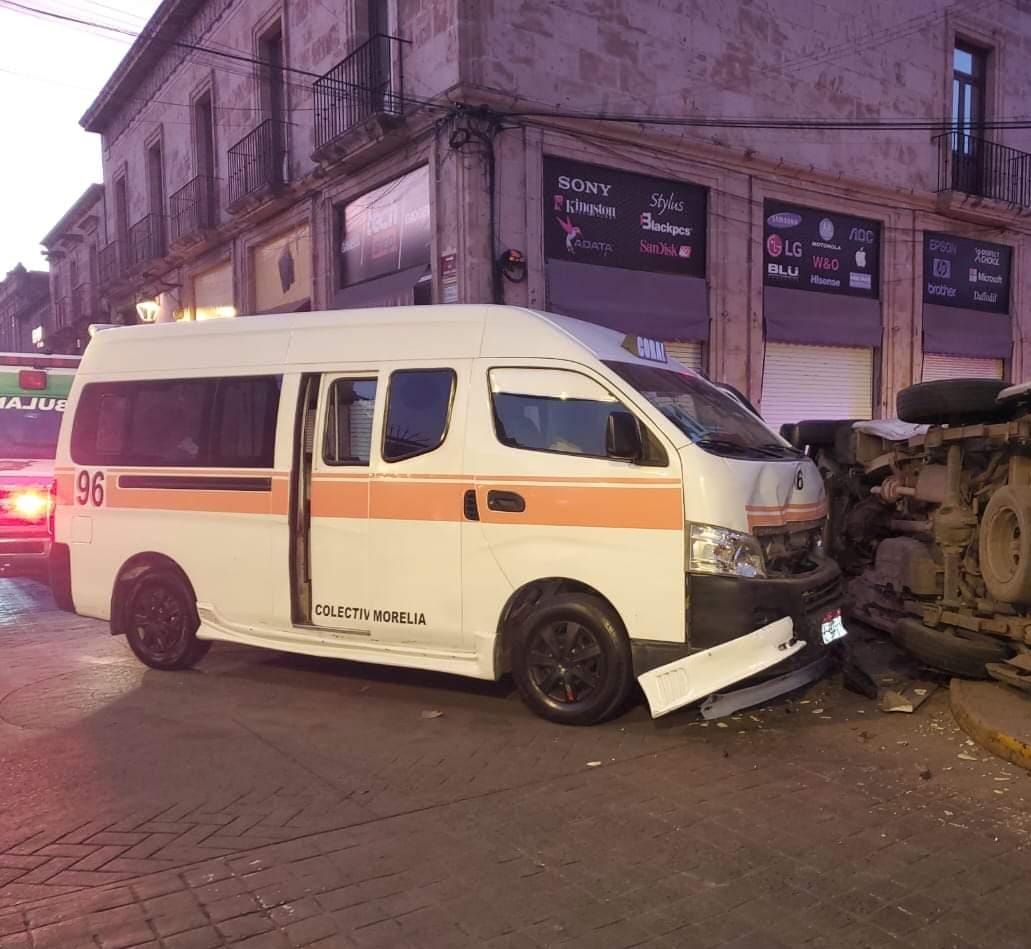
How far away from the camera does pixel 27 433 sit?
456 inches

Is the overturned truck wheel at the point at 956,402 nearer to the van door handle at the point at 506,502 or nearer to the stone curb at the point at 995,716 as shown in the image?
the stone curb at the point at 995,716

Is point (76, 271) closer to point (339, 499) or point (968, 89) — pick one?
point (968, 89)

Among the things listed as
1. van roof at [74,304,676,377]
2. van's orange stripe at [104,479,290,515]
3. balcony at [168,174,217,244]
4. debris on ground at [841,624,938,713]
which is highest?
balcony at [168,174,217,244]

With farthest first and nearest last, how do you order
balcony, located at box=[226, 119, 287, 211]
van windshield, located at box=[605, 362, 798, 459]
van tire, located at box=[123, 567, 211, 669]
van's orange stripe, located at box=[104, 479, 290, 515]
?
balcony, located at box=[226, 119, 287, 211]
van tire, located at box=[123, 567, 211, 669]
van's orange stripe, located at box=[104, 479, 290, 515]
van windshield, located at box=[605, 362, 798, 459]

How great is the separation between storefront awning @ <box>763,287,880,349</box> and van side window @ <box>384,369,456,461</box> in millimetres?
11527

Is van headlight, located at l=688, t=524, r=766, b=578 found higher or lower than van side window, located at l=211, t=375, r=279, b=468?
lower

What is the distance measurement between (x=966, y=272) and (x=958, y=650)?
1590cm

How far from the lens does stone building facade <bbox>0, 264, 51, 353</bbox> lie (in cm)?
4444

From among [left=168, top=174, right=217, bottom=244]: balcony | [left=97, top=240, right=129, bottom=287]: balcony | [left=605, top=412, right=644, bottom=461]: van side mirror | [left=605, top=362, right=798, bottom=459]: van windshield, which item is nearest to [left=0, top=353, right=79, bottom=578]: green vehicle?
[left=605, top=362, right=798, bottom=459]: van windshield

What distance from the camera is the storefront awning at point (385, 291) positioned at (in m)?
13.8

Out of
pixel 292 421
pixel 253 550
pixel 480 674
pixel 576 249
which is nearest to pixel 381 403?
pixel 292 421

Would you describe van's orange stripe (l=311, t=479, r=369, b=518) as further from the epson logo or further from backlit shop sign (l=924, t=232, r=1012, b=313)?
the epson logo

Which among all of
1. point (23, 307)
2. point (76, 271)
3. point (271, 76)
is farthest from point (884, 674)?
point (23, 307)

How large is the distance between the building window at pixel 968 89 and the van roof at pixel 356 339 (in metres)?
16.3
